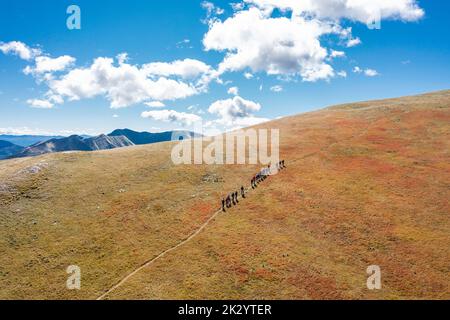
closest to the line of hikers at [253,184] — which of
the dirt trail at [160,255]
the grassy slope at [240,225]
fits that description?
the grassy slope at [240,225]

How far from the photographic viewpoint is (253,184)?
6031 cm

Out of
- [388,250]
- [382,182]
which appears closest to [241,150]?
[382,182]

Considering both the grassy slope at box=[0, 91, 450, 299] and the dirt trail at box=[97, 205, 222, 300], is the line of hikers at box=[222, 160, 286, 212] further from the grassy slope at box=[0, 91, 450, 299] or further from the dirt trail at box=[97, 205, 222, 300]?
the dirt trail at box=[97, 205, 222, 300]

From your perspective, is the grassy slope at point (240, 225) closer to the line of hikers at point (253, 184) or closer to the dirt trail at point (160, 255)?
the dirt trail at point (160, 255)

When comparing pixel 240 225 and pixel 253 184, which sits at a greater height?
pixel 253 184

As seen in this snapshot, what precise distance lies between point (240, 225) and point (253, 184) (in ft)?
47.7

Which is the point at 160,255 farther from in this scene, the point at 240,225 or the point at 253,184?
the point at 253,184

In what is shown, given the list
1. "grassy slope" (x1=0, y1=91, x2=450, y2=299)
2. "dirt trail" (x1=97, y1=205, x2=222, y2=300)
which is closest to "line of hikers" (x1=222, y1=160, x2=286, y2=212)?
"grassy slope" (x1=0, y1=91, x2=450, y2=299)

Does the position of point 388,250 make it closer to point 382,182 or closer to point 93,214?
point 382,182

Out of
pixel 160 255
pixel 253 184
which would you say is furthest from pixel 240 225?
pixel 253 184

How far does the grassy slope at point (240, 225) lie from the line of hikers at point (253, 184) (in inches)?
72.2

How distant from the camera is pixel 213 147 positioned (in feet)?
280

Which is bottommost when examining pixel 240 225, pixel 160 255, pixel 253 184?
pixel 160 255

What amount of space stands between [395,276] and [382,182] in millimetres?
25111
